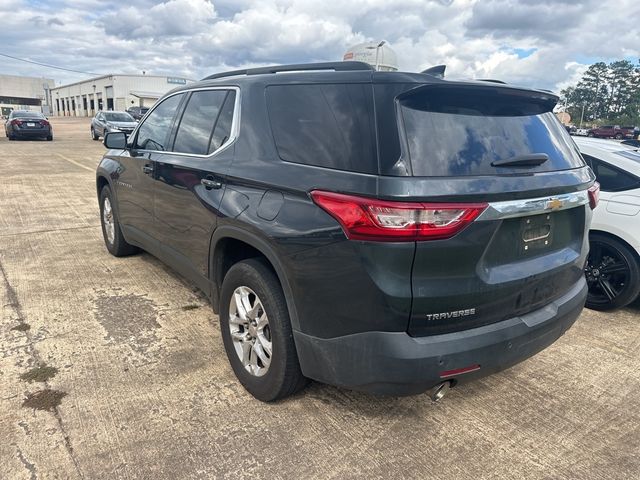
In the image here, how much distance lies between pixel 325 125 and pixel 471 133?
27.9 inches

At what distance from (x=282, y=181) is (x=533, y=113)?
4.76ft

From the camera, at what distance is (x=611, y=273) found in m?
4.43

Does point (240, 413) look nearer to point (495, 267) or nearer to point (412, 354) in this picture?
point (412, 354)

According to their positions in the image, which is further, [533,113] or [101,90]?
[101,90]

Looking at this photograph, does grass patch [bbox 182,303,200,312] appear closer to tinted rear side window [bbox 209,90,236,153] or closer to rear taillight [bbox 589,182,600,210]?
tinted rear side window [bbox 209,90,236,153]

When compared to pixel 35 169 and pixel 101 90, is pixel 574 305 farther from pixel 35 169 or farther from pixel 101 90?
pixel 101 90

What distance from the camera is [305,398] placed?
297 centimetres

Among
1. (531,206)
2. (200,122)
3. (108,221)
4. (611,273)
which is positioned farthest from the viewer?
(108,221)

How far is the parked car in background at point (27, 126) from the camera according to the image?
2378 cm

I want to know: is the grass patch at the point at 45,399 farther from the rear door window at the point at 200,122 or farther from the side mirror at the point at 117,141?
the side mirror at the point at 117,141

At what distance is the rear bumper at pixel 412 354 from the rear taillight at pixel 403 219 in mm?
450

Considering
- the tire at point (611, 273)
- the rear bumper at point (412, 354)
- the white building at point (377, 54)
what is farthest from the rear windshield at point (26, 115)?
the rear bumper at point (412, 354)

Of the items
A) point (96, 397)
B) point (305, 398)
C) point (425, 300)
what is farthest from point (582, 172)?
point (96, 397)

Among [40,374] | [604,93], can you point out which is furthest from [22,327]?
[604,93]
